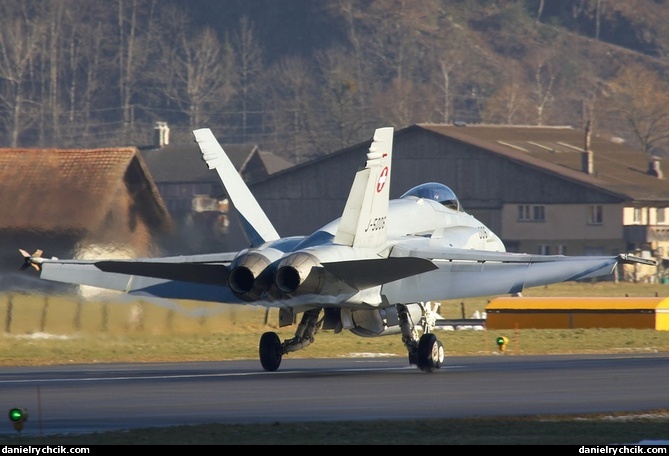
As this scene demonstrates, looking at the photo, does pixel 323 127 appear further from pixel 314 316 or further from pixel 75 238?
pixel 314 316

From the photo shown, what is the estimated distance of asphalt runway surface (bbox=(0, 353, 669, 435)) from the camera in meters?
19.1

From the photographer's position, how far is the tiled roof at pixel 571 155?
89.2 m

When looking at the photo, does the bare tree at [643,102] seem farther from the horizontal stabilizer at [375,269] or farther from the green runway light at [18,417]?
the green runway light at [18,417]

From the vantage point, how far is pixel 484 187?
89.8 metres

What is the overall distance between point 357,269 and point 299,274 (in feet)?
3.49

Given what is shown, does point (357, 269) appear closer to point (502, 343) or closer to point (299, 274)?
point (299, 274)

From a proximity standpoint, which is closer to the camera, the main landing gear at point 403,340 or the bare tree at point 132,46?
the main landing gear at point 403,340

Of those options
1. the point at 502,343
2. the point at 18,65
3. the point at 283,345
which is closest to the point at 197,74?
the point at 18,65

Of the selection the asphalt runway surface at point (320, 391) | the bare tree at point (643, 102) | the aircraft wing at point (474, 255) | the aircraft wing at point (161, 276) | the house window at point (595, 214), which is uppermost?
the bare tree at point (643, 102)

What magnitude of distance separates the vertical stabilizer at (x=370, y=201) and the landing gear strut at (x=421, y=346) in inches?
69.0

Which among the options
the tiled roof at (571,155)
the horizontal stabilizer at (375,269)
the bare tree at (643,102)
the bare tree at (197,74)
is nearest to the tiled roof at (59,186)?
the horizontal stabilizer at (375,269)

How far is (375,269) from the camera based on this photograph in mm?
23938

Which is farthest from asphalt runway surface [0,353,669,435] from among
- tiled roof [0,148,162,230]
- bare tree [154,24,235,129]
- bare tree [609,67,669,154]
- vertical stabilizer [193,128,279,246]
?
bare tree [154,24,235,129]

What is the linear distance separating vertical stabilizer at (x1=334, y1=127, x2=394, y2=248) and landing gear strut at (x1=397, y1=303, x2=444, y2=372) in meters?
1.75
